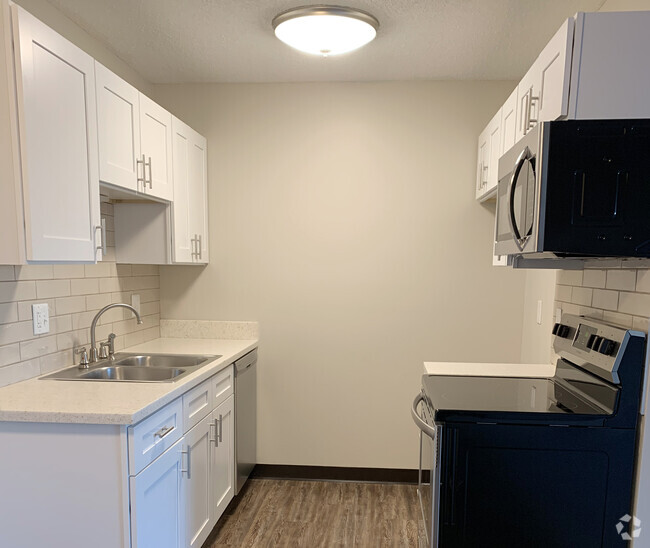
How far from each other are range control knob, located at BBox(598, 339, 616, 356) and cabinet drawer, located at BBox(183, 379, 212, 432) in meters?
1.62

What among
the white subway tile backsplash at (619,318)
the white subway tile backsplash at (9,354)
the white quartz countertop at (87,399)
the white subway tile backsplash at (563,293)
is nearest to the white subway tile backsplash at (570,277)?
the white subway tile backsplash at (563,293)

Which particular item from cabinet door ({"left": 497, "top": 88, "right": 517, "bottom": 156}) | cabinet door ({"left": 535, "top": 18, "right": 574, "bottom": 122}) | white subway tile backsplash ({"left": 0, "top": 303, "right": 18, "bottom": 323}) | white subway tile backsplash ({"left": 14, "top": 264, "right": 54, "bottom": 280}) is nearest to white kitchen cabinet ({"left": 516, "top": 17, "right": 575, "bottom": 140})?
cabinet door ({"left": 535, "top": 18, "right": 574, "bottom": 122})

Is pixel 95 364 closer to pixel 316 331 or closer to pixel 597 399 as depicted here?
pixel 316 331

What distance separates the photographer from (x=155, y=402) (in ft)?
5.25

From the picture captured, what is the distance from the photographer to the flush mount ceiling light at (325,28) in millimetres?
1988

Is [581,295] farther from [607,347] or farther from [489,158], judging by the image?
[489,158]


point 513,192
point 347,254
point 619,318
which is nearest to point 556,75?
point 513,192

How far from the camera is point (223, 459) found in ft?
7.91

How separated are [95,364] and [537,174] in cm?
209

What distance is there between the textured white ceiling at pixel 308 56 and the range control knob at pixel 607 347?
4.89 ft

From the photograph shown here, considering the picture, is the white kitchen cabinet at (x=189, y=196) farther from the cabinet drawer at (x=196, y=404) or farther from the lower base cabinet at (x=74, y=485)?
the lower base cabinet at (x=74, y=485)

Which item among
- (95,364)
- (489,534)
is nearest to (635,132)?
(489,534)

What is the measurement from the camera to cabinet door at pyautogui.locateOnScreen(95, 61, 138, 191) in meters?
1.81

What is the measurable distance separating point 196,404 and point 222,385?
0.35 m
